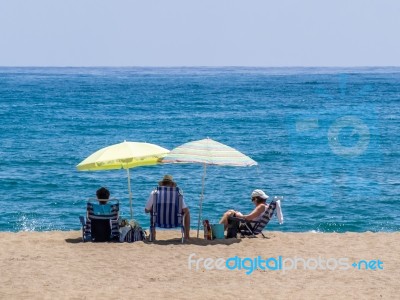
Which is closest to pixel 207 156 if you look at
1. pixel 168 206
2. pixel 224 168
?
pixel 168 206

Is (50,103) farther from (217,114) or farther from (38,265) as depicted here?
(38,265)

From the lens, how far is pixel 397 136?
4412 centimetres

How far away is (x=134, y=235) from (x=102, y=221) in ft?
1.83

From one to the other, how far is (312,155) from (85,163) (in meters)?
24.6

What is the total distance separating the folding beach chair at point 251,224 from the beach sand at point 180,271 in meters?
0.29

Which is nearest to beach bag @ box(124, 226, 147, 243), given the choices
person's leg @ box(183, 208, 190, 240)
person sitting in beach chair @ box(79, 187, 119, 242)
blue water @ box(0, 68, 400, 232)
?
person sitting in beach chair @ box(79, 187, 119, 242)

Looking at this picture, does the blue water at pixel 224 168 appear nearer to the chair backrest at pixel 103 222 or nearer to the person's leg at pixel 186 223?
the person's leg at pixel 186 223

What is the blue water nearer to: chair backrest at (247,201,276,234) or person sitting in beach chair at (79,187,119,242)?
chair backrest at (247,201,276,234)

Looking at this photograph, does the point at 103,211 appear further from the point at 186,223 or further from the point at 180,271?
the point at 180,271

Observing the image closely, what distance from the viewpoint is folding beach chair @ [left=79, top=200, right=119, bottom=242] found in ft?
40.4

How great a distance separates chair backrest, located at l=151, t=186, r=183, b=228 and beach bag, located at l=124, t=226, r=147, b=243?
312mm

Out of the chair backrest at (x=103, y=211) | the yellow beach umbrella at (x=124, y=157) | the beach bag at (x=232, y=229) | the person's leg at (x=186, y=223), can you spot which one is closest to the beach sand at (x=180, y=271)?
the person's leg at (x=186, y=223)

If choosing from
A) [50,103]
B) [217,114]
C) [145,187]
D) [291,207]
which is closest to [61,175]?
[145,187]

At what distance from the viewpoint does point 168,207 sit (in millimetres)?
12391
